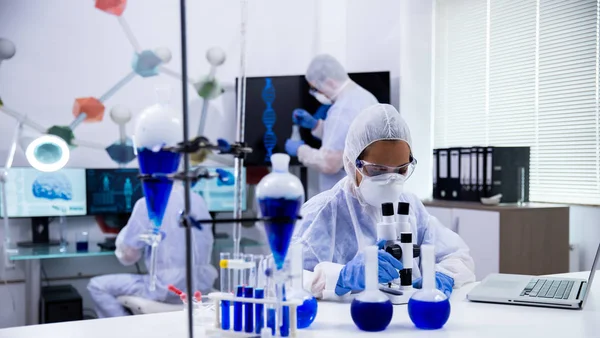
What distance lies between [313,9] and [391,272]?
3254mm

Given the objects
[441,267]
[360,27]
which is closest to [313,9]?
[360,27]

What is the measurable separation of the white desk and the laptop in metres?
0.03

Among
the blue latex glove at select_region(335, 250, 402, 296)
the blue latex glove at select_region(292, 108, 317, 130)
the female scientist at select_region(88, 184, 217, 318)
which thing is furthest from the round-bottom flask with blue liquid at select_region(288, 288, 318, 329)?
the blue latex glove at select_region(292, 108, 317, 130)

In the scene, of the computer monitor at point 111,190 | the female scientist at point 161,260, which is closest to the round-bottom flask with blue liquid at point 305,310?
the female scientist at point 161,260

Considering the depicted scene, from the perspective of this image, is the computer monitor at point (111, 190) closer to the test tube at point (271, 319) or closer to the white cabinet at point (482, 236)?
the white cabinet at point (482, 236)

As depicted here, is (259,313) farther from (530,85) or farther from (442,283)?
(530,85)

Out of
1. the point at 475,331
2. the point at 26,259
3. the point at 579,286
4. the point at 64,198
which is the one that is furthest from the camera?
the point at 64,198

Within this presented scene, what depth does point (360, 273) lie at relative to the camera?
148 cm

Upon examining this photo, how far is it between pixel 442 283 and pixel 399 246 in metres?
0.20

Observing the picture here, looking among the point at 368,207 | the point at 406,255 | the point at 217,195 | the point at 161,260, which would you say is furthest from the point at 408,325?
the point at 217,195

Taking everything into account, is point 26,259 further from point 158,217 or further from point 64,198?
point 158,217

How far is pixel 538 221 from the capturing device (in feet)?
10.1

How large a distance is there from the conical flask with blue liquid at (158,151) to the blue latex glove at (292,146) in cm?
280

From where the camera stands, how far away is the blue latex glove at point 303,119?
3.92 meters
